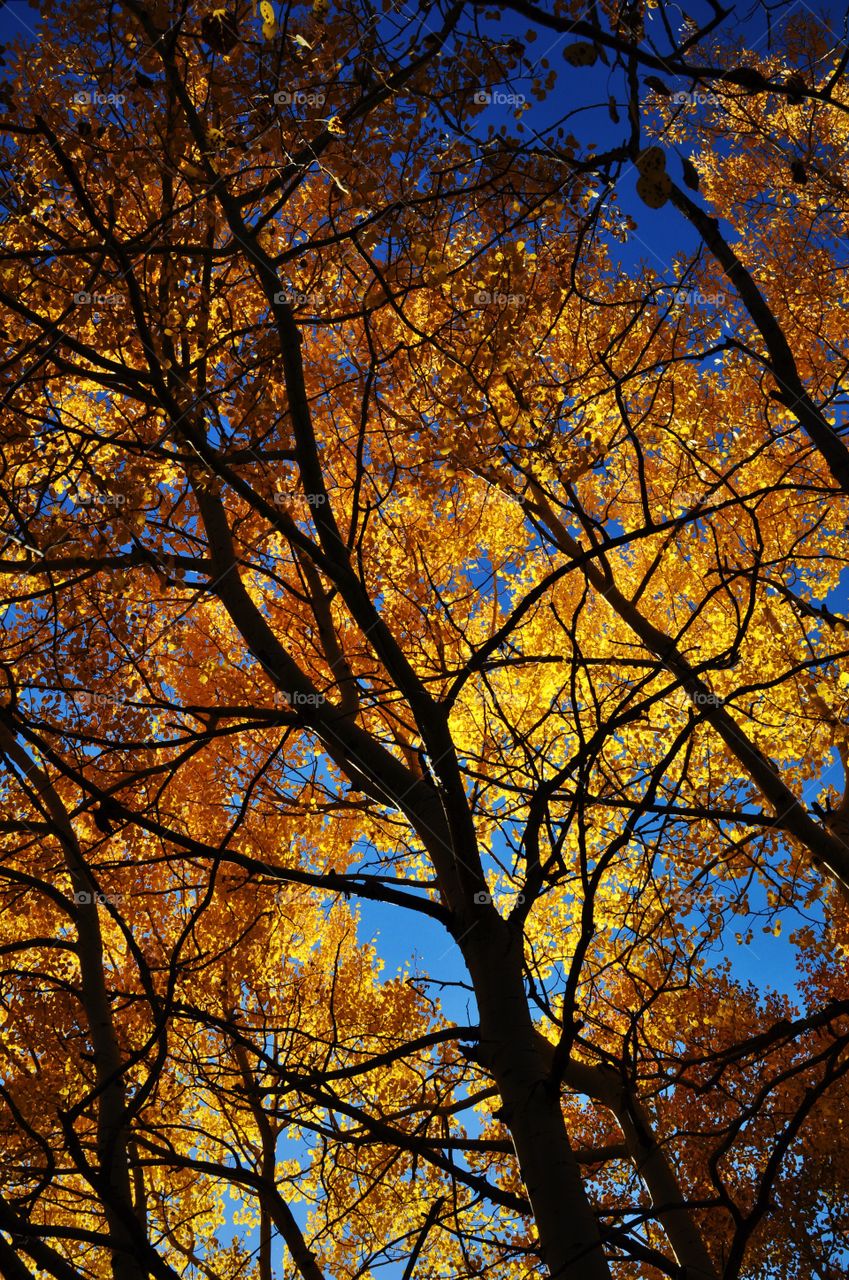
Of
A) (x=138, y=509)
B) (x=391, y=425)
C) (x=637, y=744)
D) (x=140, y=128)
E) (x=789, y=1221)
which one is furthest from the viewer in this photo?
(x=789, y=1221)

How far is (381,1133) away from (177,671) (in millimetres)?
8716

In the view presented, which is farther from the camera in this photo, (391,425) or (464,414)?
(391,425)

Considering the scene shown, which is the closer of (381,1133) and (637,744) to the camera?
(381,1133)

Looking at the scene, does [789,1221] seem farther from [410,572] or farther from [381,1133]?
[381,1133]

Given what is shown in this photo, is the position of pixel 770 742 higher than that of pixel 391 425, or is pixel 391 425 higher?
pixel 391 425

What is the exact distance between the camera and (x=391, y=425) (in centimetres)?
786

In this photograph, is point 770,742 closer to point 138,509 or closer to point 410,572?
point 410,572

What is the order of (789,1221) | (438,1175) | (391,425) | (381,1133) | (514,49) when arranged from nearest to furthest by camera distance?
(381,1133)
(514,49)
(391,425)
(438,1175)
(789,1221)

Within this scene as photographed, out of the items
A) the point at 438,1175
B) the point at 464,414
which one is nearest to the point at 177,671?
the point at 464,414

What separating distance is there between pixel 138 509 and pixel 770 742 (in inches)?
304

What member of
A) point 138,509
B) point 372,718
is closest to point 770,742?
point 372,718

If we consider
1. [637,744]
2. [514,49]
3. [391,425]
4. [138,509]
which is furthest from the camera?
[637,744]

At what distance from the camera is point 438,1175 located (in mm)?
10523

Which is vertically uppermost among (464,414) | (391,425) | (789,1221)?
(391,425)
